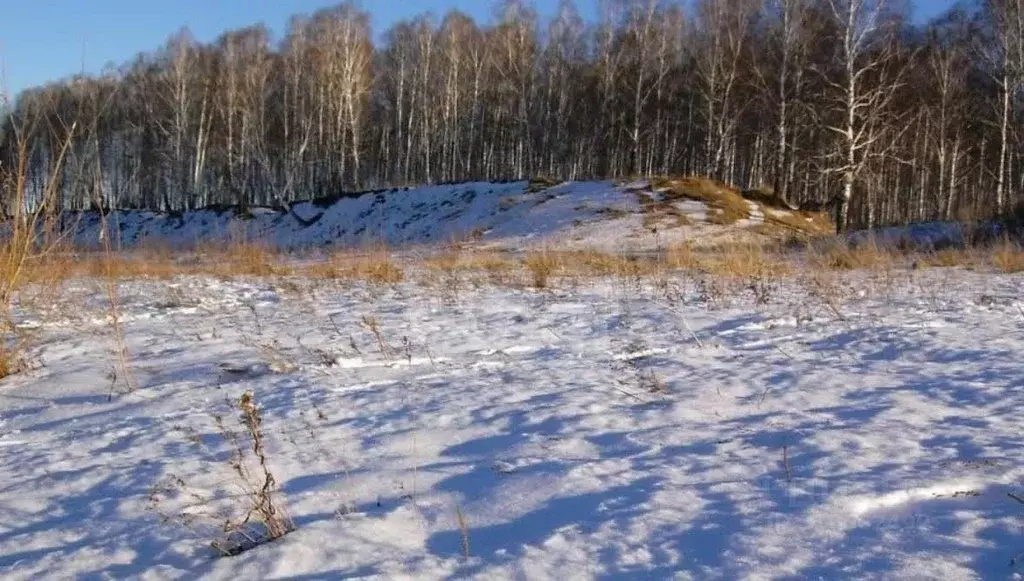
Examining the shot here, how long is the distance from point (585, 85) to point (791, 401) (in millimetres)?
30342

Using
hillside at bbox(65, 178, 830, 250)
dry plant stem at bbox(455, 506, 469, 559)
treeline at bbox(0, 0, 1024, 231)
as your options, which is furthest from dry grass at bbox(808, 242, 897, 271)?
treeline at bbox(0, 0, 1024, 231)

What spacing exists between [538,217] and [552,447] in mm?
17498

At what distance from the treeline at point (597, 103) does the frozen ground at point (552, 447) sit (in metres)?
17.5

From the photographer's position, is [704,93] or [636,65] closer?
[704,93]

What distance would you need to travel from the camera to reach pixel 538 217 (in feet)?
65.0

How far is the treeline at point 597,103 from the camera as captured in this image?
23859 mm

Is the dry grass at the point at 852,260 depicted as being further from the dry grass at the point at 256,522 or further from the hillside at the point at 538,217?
the dry grass at the point at 256,522

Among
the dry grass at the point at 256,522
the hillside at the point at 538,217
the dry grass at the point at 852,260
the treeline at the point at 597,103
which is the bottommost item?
the dry grass at the point at 256,522

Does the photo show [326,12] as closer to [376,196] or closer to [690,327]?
[376,196]

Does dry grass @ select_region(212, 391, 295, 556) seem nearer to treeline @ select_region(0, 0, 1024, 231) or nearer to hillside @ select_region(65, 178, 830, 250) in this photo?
hillside @ select_region(65, 178, 830, 250)

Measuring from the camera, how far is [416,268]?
29.9ft

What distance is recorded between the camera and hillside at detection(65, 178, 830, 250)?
16688 mm

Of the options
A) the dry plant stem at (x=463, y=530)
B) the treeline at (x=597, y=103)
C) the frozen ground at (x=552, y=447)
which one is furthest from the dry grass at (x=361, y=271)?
the treeline at (x=597, y=103)

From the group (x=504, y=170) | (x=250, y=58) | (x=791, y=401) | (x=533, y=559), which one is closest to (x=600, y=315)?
(x=791, y=401)
